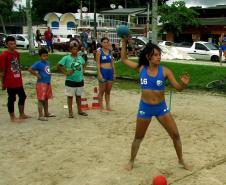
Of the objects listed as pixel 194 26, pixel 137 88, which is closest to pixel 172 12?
pixel 194 26

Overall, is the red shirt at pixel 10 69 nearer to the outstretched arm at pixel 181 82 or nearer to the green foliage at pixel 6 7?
the outstretched arm at pixel 181 82

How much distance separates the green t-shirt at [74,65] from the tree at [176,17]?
36.9 m

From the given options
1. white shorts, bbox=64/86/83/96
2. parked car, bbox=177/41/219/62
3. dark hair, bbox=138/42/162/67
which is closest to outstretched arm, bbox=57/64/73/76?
white shorts, bbox=64/86/83/96

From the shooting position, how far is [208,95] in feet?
45.3

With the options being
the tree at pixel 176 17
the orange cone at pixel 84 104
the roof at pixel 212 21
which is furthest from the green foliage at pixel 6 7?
the orange cone at pixel 84 104

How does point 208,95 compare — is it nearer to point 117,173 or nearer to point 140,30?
point 117,173

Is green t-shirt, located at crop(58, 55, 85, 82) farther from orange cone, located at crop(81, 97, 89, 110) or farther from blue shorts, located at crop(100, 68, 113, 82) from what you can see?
orange cone, located at crop(81, 97, 89, 110)

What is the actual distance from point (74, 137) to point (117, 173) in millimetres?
2215

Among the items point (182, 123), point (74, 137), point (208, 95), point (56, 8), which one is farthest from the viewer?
point (56, 8)

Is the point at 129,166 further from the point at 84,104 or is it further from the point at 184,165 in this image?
the point at 84,104

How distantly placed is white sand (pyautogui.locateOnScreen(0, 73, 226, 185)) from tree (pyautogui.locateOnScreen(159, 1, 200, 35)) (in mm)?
35523

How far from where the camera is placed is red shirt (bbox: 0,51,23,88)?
9.17 meters

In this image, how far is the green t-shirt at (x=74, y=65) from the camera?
977 centimetres

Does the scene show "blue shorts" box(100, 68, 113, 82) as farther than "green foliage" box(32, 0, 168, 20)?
No
